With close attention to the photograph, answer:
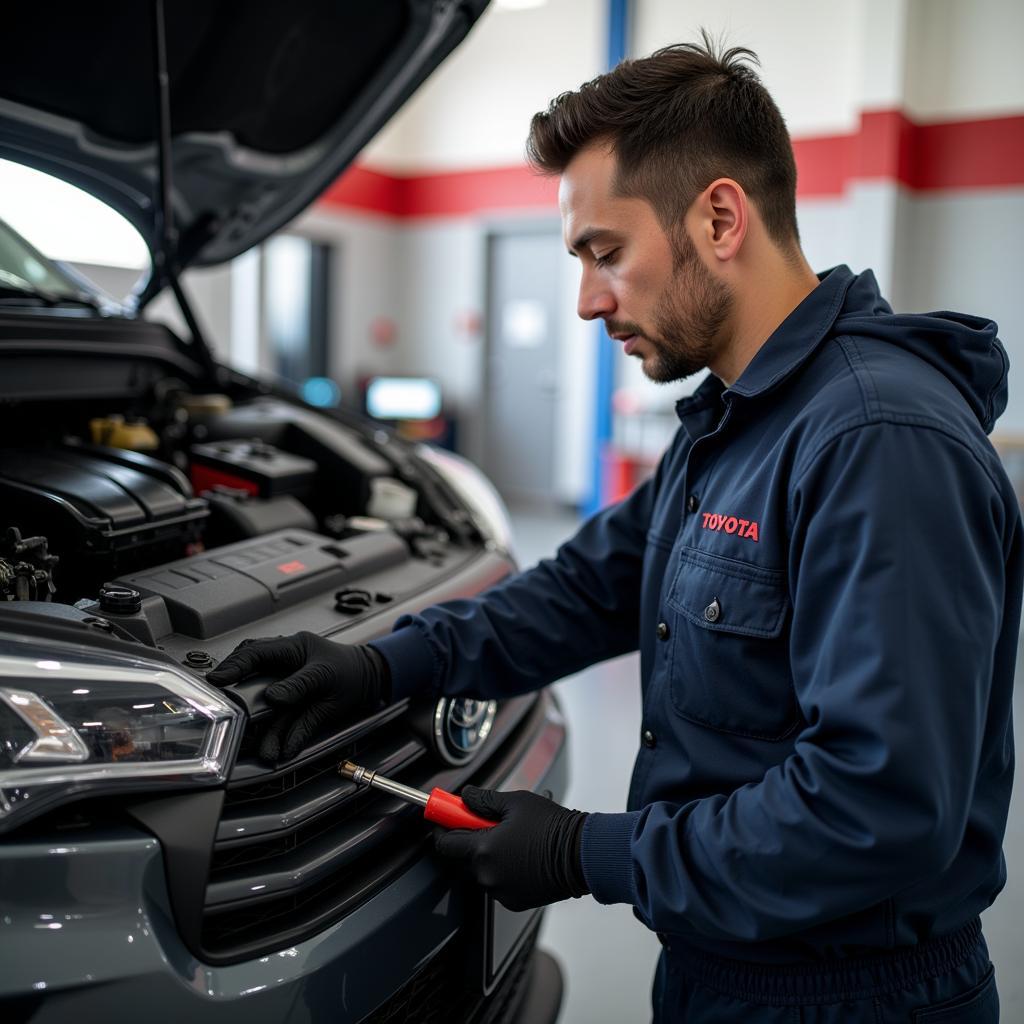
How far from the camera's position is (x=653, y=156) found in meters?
0.94

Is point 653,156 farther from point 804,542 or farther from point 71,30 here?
point 71,30

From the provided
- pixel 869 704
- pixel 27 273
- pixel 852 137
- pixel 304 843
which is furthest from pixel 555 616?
pixel 852 137

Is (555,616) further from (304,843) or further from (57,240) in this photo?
(57,240)

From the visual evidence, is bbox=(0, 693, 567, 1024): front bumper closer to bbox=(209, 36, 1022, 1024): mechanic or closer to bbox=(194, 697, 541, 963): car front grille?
bbox=(194, 697, 541, 963): car front grille

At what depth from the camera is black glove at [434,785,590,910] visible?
0.86 meters

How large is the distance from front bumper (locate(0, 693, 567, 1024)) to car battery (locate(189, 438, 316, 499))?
772 mm

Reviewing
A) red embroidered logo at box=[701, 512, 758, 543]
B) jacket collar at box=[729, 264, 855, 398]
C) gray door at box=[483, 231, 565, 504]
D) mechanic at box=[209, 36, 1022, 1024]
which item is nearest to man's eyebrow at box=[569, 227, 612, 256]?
mechanic at box=[209, 36, 1022, 1024]

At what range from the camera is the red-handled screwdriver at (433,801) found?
935mm

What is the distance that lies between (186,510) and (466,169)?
260 inches

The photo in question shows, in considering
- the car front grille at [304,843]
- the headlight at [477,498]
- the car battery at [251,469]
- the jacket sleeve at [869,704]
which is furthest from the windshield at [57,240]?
the jacket sleeve at [869,704]

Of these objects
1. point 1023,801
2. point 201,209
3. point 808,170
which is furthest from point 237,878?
point 808,170

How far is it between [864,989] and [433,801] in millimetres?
432

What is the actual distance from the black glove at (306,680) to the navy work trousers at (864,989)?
43cm

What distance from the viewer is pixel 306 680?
926mm
